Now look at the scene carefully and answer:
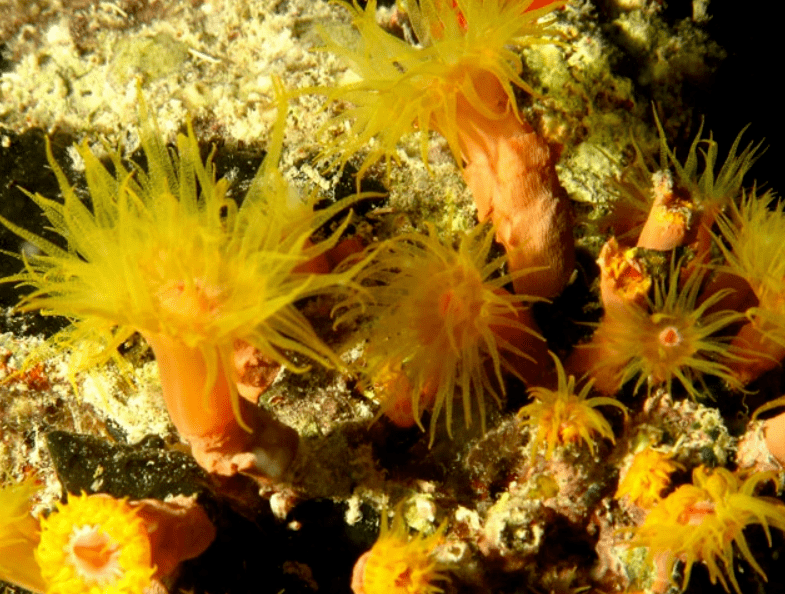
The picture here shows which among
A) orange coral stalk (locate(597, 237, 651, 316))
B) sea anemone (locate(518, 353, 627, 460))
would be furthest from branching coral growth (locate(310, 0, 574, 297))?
sea anemone (locate(518, 353, 627, 460))

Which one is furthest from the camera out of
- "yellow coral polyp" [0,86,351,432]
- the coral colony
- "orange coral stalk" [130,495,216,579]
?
"orange coral stalk" [130,495,216,579]

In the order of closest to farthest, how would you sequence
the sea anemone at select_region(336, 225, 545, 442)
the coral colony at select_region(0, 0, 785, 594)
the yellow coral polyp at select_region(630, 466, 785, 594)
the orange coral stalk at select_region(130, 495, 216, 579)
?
the coral colony at select_region(0, 0, 785, 594) → the orange coral stalk at select_region(130, 495, 216, 579) → the yellow coral polyp at select_region(630, 466, 785, 594) → the sea anemone at select_region(336, 225, 545, 442)

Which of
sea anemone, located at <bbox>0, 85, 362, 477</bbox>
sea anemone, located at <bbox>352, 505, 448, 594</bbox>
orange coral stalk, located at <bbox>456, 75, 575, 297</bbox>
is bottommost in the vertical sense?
sea anemone, located at <bbox>352, 505, 448, 594</bbox>

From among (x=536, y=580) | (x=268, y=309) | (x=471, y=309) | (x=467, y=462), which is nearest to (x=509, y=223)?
(x=471, y=309)

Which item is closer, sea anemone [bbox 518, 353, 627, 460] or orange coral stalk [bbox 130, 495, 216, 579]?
orange coral stalk [bbox 130, 495, 216, 579]

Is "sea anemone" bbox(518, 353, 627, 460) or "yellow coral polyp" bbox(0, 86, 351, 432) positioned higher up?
"yellow coral polyp" bbox(0, 86, 351, 432)

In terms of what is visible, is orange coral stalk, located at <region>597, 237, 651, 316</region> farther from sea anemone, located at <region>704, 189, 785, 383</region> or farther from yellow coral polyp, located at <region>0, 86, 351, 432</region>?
yellow coral polyp, located at <region>0, 86, 351, 432</region>

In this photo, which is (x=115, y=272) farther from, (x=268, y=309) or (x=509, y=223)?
(x=509, y=223)
